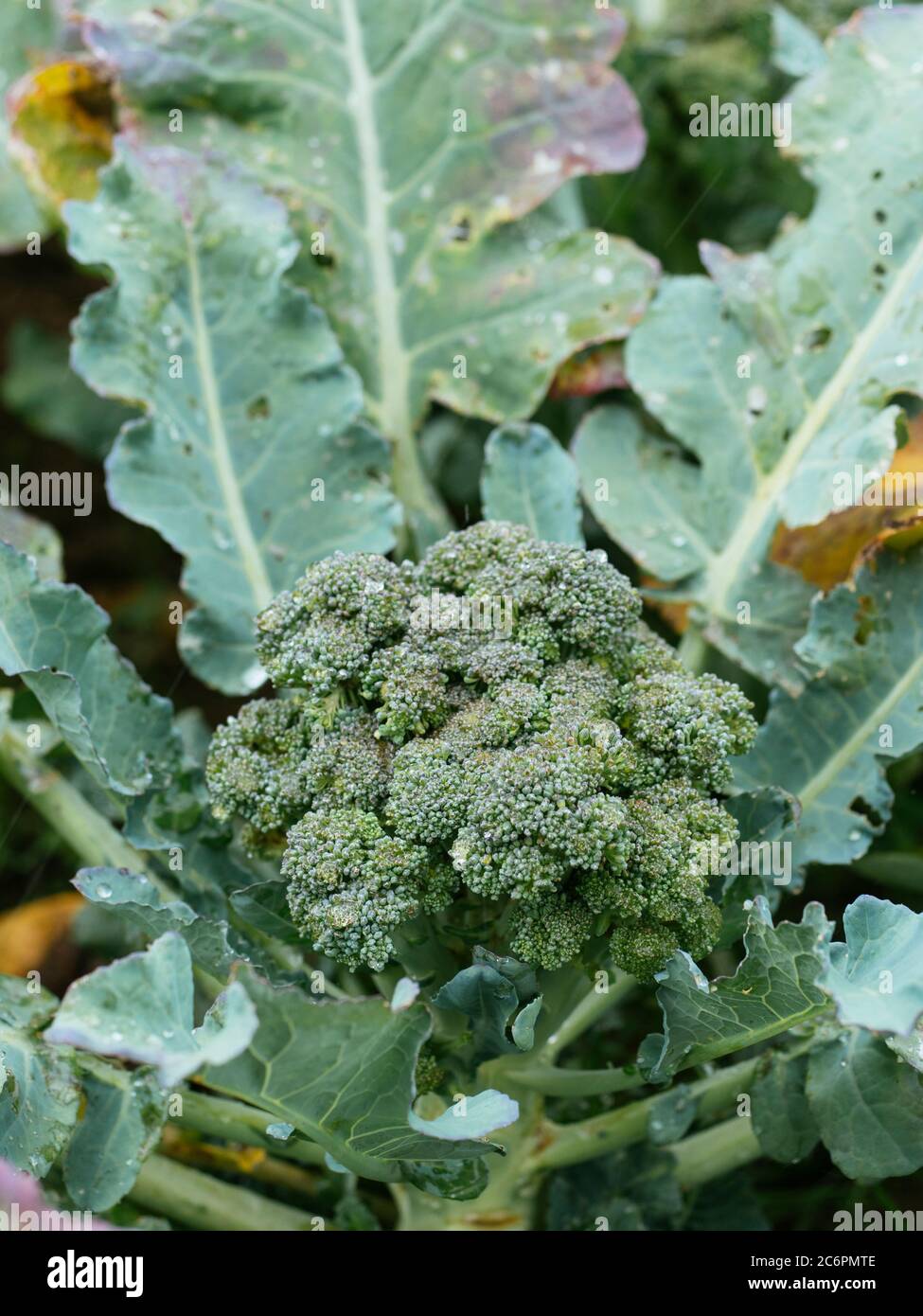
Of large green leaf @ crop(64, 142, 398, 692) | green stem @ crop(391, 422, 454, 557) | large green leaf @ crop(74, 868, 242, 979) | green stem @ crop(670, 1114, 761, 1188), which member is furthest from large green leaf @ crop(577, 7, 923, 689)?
large green leaf @ crop(74, 868, 242, 979)

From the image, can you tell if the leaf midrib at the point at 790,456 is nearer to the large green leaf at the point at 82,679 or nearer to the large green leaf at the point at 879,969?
the large green leaf at the point at 879,969

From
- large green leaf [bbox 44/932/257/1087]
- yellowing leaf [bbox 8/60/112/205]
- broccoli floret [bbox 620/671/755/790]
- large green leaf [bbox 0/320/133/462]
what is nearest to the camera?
large green leaf [bbox 44/932/257/1087]

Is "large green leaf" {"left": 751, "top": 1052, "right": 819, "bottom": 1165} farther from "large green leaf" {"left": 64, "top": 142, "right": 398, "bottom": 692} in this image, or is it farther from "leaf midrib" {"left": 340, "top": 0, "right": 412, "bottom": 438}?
"leaf midrib" {"left": 340, "top": 0, "right": 412, "bottom": 438}

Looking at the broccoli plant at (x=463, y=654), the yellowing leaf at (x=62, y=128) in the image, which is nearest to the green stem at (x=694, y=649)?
the broccoli plant at (x=463, y=654)

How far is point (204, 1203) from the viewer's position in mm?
1682

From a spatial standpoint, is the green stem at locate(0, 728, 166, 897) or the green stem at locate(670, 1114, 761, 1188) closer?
the green stem at locate(670, 1114, 761, 1188)

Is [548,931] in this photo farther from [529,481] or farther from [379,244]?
[379,244]

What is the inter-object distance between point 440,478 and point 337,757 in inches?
59.3

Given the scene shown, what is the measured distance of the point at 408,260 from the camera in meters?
2.11

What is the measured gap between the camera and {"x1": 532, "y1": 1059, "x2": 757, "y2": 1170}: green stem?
161 cm

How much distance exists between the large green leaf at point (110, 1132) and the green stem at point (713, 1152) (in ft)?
2.42

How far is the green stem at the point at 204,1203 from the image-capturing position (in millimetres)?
1666
